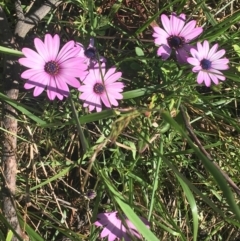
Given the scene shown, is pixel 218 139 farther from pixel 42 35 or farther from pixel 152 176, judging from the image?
pixel 42 35

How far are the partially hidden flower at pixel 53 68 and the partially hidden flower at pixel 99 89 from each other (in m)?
0.05

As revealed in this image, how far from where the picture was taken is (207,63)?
105 cm

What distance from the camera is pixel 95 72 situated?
1.06 meters

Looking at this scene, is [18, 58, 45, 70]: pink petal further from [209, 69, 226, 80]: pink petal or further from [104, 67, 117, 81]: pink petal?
[209, 69, 226, 80]: pink petal

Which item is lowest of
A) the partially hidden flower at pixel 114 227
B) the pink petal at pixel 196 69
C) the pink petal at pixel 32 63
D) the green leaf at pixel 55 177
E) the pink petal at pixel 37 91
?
the partially hidden flower at pixel 114 227

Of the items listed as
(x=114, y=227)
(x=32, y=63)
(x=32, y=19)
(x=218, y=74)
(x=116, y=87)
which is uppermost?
(x=32, y=19)

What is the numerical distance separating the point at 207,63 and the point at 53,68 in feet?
1.15

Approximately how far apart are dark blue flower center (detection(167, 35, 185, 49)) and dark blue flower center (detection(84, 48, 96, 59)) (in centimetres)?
18

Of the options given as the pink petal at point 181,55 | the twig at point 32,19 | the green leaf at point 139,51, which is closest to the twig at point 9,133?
the twig at point 32,19

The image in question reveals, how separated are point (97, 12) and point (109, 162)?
15.9 inches

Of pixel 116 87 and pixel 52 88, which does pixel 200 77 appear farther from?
pixel 52 88

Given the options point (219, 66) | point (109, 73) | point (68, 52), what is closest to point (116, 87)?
point (109, 73)

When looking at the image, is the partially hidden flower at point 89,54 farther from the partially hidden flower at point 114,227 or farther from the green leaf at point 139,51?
the partially hidden flower at point 114,227

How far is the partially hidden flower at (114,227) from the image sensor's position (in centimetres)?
108
